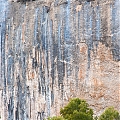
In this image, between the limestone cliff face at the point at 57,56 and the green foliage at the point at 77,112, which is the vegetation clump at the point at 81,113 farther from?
the limestone cliff face at the point at 57,56

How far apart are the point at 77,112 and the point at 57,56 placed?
468cm

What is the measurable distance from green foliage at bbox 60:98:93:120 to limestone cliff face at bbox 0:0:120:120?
307 cm

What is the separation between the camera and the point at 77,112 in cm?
1230

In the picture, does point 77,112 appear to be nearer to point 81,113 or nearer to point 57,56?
point 81,113

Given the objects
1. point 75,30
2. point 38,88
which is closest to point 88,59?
point 75,30

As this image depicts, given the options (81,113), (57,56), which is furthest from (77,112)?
(57,56)

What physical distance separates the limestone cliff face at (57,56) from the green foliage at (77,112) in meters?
3.07

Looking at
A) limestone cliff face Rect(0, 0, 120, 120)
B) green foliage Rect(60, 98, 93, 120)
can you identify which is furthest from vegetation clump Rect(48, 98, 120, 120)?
limestone cliff face Rect(0, 0, 120, 120)

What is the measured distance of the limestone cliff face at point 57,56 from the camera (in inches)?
627

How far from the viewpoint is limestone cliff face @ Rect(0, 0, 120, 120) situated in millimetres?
15914

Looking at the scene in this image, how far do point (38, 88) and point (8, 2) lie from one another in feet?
12.1

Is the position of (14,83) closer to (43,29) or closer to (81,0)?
(43,29)

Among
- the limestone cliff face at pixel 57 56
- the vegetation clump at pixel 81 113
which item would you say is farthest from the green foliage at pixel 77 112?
the limestone cliff face at pixel 57 56

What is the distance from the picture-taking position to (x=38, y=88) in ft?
56.0
